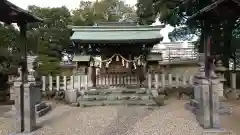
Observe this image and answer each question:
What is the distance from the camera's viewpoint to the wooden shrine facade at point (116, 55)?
14.7m

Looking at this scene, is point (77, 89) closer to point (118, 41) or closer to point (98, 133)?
point (118, 41)

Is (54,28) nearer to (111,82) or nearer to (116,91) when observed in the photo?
(111,82)

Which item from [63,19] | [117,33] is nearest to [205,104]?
[117,33]

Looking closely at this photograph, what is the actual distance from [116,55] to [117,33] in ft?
4.10

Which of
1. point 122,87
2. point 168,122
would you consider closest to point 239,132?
point 168,122

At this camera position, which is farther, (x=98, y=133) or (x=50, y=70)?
(x=50, y=70)

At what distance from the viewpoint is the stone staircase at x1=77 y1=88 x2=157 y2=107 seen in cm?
1248

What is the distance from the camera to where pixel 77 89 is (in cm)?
1362

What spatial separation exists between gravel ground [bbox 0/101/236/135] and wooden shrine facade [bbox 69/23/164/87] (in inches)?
180

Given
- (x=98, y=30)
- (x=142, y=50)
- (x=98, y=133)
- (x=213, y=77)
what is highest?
(x=98, y=30)

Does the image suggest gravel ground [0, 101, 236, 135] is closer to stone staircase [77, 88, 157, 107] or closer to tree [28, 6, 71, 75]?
stone staircase [77, 88, 157, 107]

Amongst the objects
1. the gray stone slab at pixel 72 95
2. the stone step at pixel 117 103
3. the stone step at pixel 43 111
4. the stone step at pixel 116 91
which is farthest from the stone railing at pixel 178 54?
the stone step at pixel 43 111

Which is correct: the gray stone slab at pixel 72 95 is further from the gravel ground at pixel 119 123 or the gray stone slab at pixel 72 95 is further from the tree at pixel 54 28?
the tree at pixel 54 28

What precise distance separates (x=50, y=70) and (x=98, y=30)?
14.4 ft
